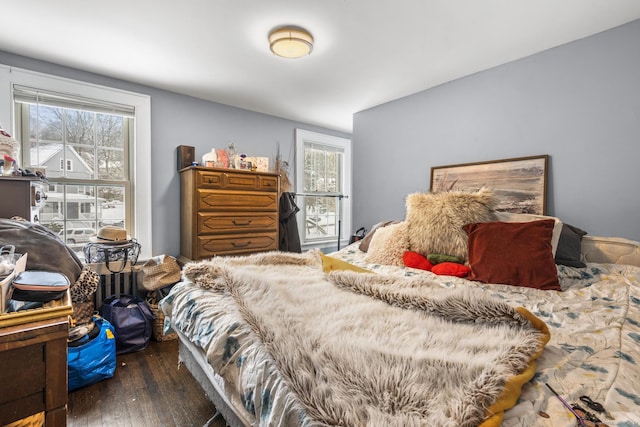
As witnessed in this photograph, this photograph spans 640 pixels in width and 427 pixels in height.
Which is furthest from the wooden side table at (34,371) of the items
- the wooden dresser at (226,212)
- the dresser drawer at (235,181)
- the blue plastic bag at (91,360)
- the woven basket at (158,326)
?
the dresser drawer at (235,181)

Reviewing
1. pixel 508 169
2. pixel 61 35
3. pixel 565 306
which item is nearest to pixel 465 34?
pixel 508 169

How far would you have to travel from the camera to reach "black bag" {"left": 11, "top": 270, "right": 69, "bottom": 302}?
85cm

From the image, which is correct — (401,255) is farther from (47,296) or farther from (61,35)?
(61,35)

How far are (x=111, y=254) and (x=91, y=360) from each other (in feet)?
3.13

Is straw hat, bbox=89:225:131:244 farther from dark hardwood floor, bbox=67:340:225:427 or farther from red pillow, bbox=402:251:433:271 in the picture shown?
red pillow, bbox=402:251:433:271

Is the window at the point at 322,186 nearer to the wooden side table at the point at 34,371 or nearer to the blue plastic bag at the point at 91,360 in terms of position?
the blue plastic bag at the point at 91,360

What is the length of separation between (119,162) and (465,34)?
334 cm

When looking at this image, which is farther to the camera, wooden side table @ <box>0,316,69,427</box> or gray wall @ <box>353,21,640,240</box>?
gray wall @ <box>353,21,640,240</box>

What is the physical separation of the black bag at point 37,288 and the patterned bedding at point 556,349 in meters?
0.48

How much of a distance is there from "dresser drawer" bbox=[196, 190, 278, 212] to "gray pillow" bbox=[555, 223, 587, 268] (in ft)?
8.59

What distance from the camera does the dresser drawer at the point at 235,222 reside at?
2910mm

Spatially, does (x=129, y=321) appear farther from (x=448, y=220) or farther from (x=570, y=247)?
(x=570, y=247)

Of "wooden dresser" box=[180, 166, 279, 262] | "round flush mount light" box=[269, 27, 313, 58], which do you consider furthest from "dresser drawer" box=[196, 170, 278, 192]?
"round flush mount light" box=[269, 27, 313, 58]

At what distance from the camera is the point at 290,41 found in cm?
205
